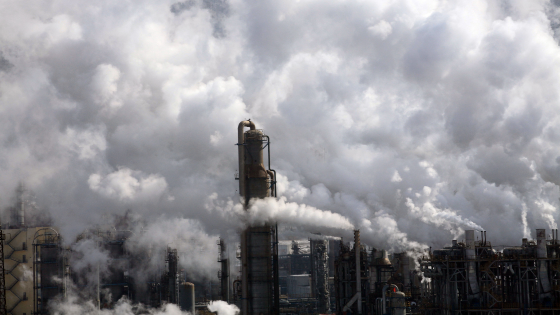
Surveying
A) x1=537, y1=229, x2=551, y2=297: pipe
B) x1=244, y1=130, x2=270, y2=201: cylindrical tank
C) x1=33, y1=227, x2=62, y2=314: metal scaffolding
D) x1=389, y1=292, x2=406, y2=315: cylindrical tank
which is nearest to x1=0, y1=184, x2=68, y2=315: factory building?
x1=33, y1=227, x2=62, y2=314: metal scaffolding

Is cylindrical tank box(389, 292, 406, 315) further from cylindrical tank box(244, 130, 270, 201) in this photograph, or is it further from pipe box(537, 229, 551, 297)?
cylindrical tank box(244, 130, 270, 201)

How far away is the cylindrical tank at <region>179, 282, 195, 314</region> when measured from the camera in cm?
6794

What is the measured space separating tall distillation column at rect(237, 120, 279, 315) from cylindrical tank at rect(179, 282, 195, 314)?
19687 millimetres

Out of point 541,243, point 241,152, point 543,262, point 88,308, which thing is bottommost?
point 88,308

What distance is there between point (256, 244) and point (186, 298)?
21876mm

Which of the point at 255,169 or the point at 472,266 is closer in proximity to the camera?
the point at 472,266

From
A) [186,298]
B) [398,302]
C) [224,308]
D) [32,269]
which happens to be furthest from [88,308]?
[398,302]

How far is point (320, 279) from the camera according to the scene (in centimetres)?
8250

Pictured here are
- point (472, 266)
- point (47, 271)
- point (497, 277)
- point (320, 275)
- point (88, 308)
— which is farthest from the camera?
point (320, 275)

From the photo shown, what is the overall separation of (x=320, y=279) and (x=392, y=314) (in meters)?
32.0

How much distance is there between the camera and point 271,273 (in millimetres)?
50219

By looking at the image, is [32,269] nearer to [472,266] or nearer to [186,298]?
[186,298]

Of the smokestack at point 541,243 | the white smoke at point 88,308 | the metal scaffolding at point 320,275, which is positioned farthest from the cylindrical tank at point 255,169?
the metal scaffolding at point 320,275

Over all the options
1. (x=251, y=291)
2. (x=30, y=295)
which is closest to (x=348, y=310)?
(x=251, y=291)
